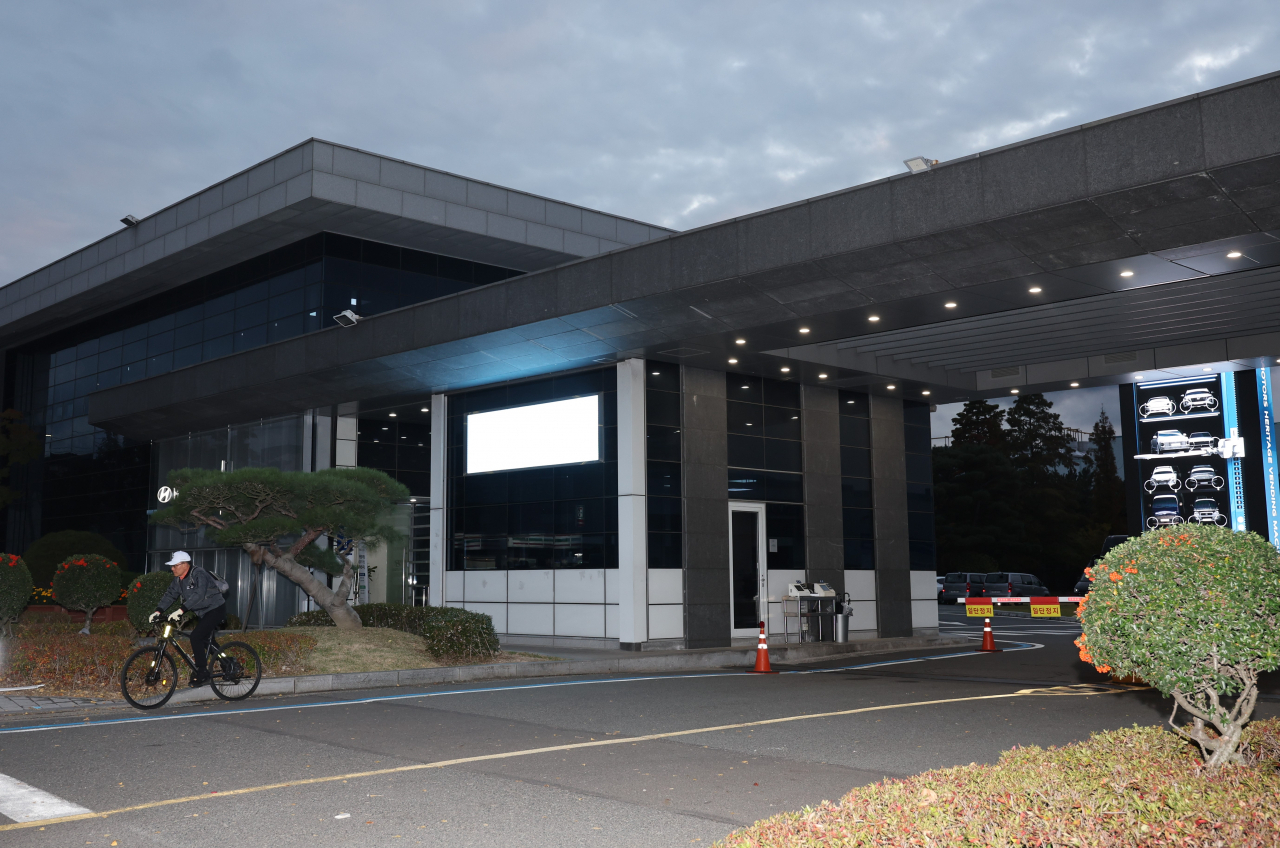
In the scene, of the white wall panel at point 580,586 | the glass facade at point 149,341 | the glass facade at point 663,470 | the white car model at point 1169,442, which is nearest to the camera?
the glass facade at point 663,470

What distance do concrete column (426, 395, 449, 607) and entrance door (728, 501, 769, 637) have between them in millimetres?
6622

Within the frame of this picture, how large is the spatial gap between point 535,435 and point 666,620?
4.84 metres

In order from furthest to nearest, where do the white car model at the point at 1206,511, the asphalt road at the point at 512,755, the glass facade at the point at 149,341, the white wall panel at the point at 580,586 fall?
the glass facade at the point at 149,341
the white car model at the point at 1206,511
the white wall panel at the point at 580,586
the asphalt road at the point at 512,755

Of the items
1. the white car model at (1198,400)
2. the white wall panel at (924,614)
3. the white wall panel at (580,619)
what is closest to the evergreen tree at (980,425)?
the white car model at (1198,400)

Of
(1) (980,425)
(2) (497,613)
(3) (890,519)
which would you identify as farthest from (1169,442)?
(1) (980,425)

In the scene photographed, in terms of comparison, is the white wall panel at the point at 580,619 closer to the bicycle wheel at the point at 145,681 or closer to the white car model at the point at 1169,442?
the bicycle wheel at the point at 145,681

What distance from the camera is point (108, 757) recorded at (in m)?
8.94

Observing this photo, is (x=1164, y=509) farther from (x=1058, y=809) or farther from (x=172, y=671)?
(x=1058, y=809)

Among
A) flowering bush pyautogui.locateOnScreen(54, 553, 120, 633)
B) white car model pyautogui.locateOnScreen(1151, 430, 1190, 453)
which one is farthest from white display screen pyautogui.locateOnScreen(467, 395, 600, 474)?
white car model pyautogui.locateOnScreen(1151, 430, 1190, 453)

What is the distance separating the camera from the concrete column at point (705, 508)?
20.9 meters

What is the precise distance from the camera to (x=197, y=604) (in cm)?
1266

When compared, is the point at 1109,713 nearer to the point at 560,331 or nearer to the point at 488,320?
the point at 560,331

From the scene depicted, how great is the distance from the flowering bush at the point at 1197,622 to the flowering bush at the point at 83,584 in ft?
66.7

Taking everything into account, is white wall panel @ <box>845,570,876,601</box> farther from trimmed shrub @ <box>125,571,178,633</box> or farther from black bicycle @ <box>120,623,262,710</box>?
black bicycle @ <box>120,623,262,710</box>
